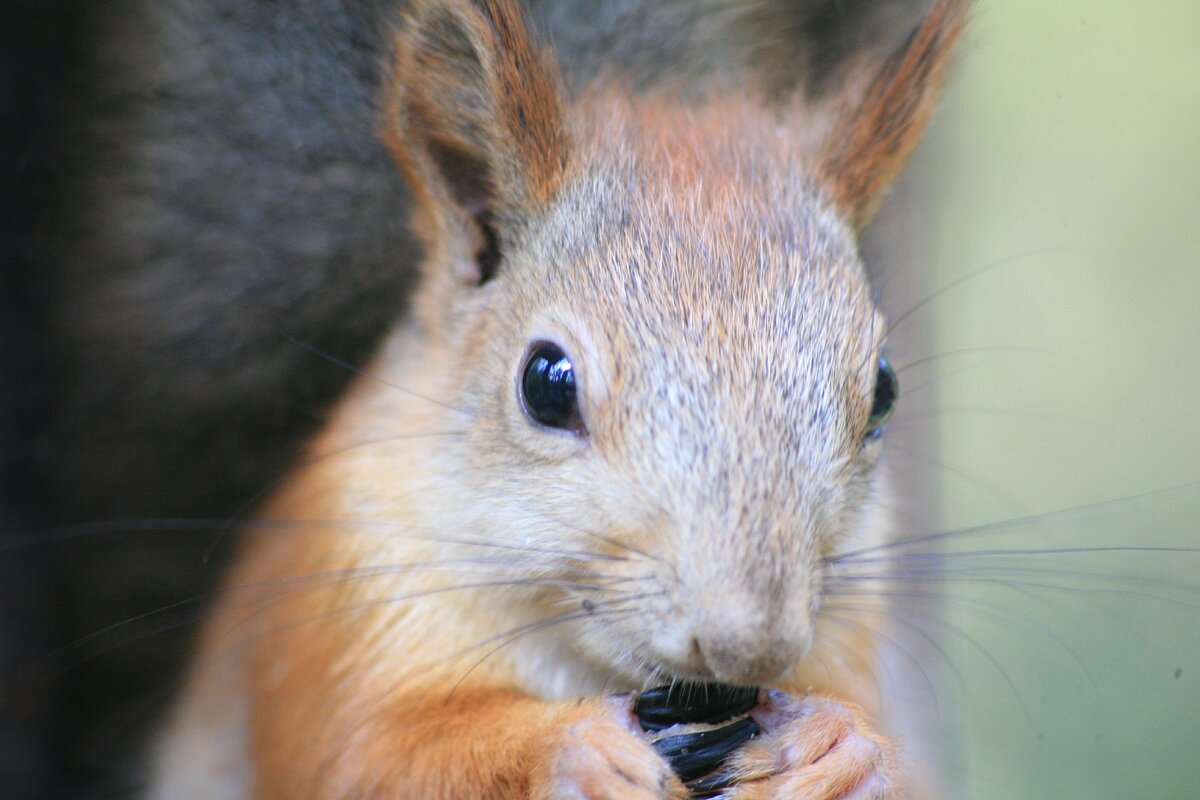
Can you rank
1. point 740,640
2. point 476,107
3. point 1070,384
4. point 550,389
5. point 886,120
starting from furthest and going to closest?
point 1070,384 → point 886,120 → point 476,107 → point 550,389 → point 740,640

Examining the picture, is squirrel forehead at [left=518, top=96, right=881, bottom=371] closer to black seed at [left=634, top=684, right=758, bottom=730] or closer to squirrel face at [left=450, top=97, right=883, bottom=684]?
squirrel face at [left=450, top=97, right=883, bottom=684]

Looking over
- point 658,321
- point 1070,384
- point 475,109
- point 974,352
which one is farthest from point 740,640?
point 1070,384

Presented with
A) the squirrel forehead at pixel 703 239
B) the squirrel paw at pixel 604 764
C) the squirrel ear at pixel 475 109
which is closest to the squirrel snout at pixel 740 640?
the squirrel paw at pixel 604 764

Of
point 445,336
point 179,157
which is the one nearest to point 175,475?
point 179,157

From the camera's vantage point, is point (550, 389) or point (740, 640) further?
point (550, 389)

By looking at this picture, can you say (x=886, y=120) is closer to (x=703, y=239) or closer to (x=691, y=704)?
(x=703, y=239)

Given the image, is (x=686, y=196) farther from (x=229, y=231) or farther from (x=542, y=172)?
(x=229, y=231)
